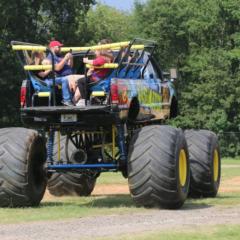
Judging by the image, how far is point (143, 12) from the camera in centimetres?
6494

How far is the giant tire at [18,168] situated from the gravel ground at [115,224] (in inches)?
73.2

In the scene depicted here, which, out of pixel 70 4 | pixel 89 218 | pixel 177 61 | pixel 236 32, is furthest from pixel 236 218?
pixel 177 61

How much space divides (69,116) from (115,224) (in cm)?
308

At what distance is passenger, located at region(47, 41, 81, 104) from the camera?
1284 cm

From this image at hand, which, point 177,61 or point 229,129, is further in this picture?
point 177,61

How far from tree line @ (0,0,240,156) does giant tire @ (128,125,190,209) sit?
33.4 m

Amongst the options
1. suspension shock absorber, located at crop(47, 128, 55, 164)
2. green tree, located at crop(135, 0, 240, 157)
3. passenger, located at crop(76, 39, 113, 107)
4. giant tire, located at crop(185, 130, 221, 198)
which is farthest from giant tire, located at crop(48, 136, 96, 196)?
green tree, located at crop(135, 0, 240, 157)

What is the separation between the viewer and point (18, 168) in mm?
12164

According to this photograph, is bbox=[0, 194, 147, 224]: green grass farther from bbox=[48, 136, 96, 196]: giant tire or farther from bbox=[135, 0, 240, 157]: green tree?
bbox=[135, 0, 240, 157]: green tree

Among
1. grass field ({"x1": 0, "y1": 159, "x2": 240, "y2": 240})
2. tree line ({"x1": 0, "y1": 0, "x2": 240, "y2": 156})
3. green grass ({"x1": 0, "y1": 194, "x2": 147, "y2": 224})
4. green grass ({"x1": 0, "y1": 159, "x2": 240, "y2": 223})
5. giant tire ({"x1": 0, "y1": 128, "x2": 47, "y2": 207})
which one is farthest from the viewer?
tree line ({"x1": 0, "y1": 0, "x2": 240, "y2": 156})

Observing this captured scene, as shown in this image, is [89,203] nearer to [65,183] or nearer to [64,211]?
[64,211]

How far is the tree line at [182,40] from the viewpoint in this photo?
46.4 metres

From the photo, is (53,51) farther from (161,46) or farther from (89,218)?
(161,46)

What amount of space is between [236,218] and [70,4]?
38.5m
